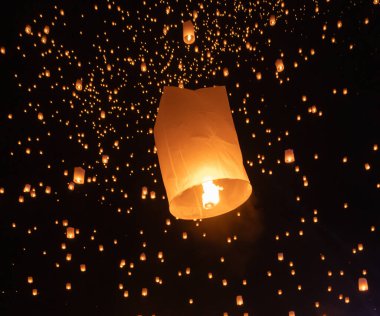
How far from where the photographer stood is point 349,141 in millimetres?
5914

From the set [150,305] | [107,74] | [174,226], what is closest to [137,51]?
[107,74]

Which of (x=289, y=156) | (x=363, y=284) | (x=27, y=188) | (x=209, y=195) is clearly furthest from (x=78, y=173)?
(x=363, y=284)

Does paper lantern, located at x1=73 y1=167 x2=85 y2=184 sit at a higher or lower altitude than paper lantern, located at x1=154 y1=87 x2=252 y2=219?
higher

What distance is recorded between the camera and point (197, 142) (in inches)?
54.6

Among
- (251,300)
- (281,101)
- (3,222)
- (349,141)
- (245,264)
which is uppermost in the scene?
(281,101)

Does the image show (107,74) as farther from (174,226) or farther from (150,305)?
(150,305)

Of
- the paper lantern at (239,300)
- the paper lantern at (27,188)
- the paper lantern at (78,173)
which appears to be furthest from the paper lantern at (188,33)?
the paper lantern at (239,300)

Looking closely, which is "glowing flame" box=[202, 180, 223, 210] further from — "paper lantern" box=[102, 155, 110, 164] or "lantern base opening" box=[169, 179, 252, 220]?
"paper lantern" box=[102, 155, 110, 164]

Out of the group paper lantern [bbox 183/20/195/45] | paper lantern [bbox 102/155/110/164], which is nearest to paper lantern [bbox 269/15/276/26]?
paper lantern [bbox 183/20/195/45]

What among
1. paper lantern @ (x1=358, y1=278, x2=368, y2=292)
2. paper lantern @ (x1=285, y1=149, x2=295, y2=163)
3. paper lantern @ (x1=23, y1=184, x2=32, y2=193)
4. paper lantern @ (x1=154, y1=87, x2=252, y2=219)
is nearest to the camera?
paper lantern @ (x1=154, y1=87, x2=252, y2=219)

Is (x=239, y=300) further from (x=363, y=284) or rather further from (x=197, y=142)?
(x=197, y=142)

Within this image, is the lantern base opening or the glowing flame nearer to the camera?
the glowing flame

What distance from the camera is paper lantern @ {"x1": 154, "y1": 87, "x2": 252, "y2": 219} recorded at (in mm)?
1369

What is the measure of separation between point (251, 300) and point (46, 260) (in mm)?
2622
